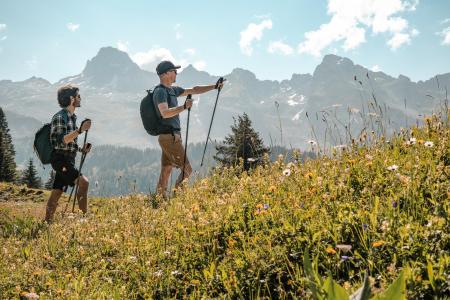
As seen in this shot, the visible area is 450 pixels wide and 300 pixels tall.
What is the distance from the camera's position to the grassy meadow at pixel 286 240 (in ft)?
10.0

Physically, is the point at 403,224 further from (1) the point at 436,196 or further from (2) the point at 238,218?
(2) the point at 238,218

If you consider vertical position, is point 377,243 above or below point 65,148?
below

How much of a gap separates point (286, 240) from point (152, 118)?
642 centimetres

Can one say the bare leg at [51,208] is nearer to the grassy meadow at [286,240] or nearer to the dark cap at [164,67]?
the grassy meadow at [286,240]

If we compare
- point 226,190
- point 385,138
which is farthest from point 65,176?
point 385,138

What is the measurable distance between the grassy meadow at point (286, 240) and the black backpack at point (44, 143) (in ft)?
8.84

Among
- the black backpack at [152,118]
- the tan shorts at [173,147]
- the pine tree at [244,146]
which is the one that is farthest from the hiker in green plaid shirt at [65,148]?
the pine tree at [244,146]

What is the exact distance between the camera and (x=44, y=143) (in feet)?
28.9

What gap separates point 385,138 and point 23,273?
5.14 metres

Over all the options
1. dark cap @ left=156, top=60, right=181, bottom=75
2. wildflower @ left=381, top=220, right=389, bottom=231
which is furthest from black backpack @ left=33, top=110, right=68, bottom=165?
wildflower @ left=381, top=220, right=389, bottom=231

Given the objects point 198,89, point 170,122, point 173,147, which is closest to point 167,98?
point 170,122

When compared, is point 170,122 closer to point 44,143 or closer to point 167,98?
point 167,98

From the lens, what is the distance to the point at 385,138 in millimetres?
5902

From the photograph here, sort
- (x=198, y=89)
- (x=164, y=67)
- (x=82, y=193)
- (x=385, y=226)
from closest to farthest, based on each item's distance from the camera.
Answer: (x=385, y=226) → (x=82, y=193) → (x=164, y=67) → (x=198, y=89)
